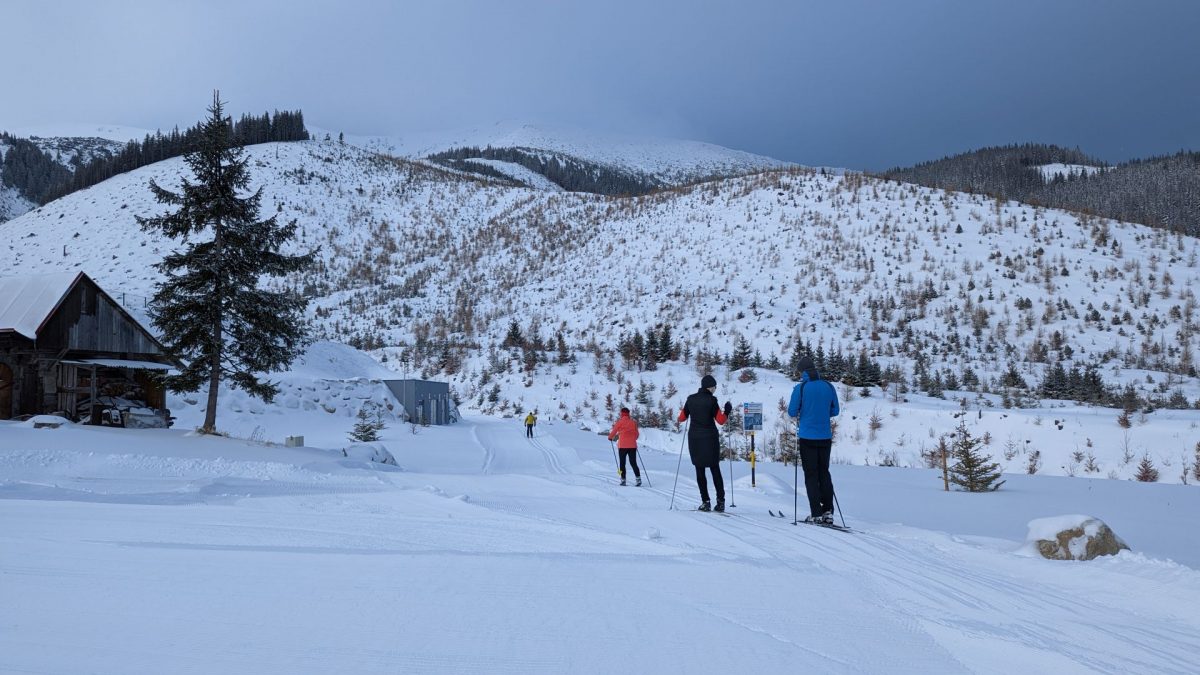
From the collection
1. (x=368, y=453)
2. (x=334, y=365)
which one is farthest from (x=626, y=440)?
(x=334, y=365)

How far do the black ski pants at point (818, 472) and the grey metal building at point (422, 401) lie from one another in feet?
83.1

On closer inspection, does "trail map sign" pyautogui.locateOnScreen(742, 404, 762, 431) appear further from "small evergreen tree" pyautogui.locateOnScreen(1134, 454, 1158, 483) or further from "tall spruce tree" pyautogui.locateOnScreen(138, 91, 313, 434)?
"tall spruce tree" pyautogui.locateOnScreen(138, 91, 313, 434)

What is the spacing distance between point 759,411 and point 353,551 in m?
9.64

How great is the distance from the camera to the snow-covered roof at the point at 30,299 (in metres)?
17.6

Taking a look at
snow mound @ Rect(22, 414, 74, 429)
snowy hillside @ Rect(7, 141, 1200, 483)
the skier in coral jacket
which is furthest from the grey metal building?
the skier in coral jacket

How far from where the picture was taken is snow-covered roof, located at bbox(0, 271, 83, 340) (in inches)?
692

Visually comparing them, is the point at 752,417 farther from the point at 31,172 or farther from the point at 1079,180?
the point at 31,172

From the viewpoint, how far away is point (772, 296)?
42.4 m

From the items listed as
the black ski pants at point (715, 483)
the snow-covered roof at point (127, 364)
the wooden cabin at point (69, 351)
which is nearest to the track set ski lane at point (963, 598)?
the black ski pants at point (715, 483)

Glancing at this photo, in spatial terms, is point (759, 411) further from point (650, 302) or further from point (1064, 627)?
point (650, 302)

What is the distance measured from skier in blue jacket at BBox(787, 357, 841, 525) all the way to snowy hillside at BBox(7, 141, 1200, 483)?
1132 centimetres

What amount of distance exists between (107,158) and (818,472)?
132 meters

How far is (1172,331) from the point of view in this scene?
30.0m

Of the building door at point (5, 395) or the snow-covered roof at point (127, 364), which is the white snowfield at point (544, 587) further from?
the snow-covered roof at point (127, 364)
